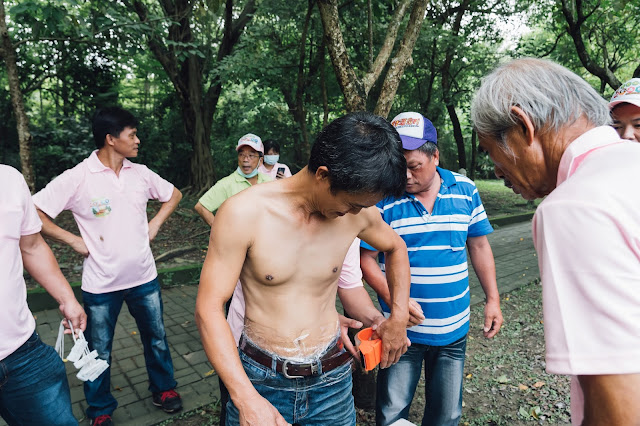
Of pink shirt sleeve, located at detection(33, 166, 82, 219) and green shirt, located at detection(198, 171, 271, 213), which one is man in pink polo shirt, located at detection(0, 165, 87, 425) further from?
green shirt, located at detection(198, 171, 271, 213)

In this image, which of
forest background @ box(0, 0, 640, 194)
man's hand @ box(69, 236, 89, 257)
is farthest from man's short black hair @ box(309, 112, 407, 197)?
forest background @ box(0, 0, 640, 194)

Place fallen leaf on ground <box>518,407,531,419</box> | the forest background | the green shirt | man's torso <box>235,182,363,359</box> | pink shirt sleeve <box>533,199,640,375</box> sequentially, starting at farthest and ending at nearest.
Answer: the forest background < the green shirt < fallen leaf on ground <box>518,407,531,419</box> < man's torso <box>235,182,363,359</box> < pink shirt sleeve <box>533,199,640,375</box>

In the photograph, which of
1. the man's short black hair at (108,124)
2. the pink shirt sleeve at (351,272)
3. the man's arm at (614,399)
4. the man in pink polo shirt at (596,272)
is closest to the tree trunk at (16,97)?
the man's short black hair at (108,124)

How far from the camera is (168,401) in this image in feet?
11.0

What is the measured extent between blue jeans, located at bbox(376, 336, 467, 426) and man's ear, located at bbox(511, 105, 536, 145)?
1.59 meters

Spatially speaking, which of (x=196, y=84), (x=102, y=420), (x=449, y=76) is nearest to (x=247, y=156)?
(x=102, y=420)

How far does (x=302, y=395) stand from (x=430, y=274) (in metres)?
1.03

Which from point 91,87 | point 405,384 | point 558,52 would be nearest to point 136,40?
point 405,384

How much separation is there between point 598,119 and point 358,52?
9166 millimetres

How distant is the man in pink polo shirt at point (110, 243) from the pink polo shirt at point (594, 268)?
294 centimetres

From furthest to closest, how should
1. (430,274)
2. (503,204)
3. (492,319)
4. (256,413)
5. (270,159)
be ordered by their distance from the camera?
(503,204) → (270,159) → (492,319) → (430,274) → (256,413)

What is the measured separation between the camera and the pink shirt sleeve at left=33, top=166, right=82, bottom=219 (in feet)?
9.71

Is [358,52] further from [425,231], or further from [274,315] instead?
[274,315]

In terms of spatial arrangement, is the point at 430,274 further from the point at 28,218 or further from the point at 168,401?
the point at 168,401
